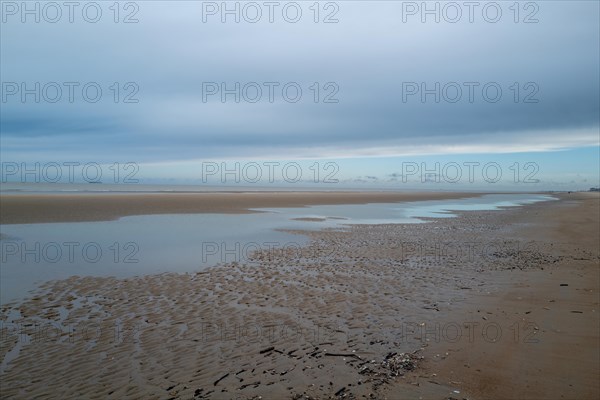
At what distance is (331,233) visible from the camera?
933 inches

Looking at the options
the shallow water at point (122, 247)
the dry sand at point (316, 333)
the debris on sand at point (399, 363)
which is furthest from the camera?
the shallow water at point (122, 247)

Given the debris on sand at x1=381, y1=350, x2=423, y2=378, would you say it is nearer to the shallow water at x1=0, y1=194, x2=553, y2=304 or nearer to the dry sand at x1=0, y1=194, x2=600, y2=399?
the dry sand at x1=0, y1=194, x2=600, y2=399

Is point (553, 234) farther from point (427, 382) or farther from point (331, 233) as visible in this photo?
point (427, 382)

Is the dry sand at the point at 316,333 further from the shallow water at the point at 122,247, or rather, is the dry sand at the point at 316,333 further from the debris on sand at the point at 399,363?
the shallow water at the point at 122,247

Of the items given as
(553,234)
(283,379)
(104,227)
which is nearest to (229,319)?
(283,379)

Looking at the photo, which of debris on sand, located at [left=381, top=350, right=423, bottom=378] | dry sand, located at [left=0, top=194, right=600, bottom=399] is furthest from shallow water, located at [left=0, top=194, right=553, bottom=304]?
debris on sand, located at [left=381, top=350, right=423, bottom=378]

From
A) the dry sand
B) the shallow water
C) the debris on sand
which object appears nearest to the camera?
the dry sand

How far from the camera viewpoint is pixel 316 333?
8320 mm

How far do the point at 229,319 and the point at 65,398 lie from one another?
3.83 m

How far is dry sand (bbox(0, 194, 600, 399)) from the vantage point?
6168 mm

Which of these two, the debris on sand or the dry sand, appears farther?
the debris on sand

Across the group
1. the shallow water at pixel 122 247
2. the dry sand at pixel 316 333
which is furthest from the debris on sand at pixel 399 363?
the shallow water at pixel 122 247

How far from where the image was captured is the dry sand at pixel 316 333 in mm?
6168

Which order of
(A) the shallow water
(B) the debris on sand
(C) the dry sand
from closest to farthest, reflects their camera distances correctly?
(C) the dry sand, (B) the debris on sand, (A) the shallow water
